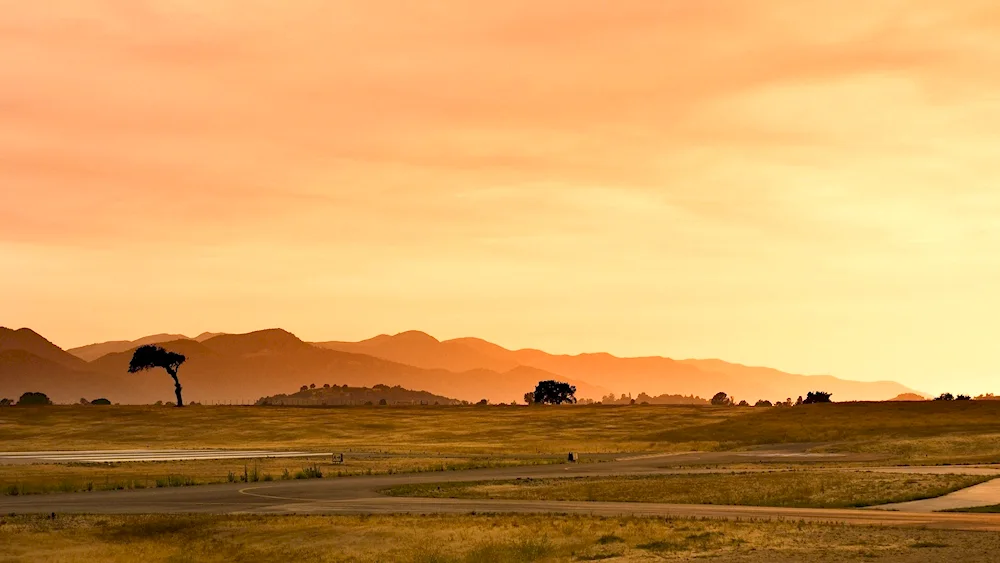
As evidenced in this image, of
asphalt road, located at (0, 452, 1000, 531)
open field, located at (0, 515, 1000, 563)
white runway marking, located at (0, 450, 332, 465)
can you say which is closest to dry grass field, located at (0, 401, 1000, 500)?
white runway marking, located at (0, 450, 332, 465)

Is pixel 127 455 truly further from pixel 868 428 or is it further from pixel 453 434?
pixel 868 428

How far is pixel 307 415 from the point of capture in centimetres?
18550

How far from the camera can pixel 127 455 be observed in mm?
112000

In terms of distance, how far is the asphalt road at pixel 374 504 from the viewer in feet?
174

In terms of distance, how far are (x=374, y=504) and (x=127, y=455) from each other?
190 feet

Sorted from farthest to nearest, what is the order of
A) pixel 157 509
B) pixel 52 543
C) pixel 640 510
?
pixel 157 509
pixel 640 510
pixel 52 543

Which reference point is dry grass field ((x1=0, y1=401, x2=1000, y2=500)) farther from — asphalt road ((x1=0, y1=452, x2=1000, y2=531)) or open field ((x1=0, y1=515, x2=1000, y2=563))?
open field ((x1=0, y1=515, x2=1000, y2=563))

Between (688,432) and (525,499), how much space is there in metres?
84.8

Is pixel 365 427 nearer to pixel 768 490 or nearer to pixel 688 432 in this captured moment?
pixel 688 432

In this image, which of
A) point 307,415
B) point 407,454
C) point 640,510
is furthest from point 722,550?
point 307,415

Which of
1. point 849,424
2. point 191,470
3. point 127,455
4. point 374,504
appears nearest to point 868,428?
point 849,424

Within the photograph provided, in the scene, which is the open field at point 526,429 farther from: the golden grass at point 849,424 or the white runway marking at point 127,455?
the white runway marking at point 127,455

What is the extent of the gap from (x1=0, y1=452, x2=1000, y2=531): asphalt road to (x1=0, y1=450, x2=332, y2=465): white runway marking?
29891 mm

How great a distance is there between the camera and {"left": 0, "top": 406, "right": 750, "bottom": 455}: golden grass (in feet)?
435
